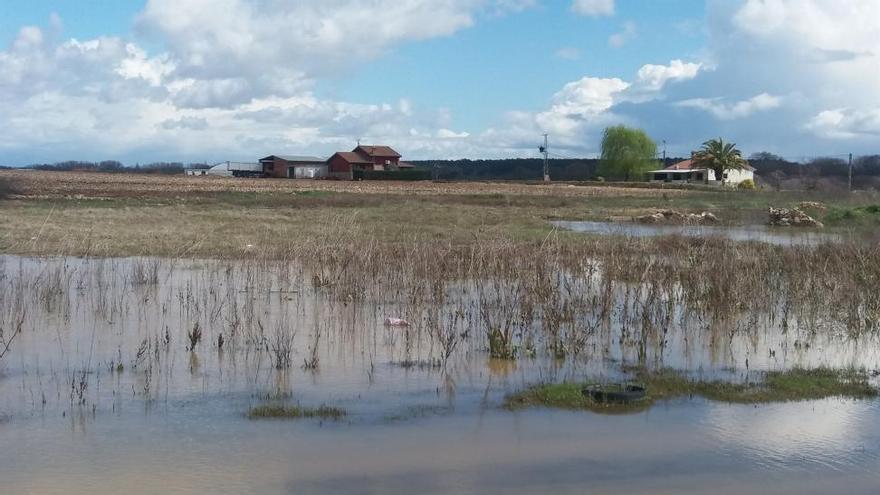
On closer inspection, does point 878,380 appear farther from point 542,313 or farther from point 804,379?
point 542,313

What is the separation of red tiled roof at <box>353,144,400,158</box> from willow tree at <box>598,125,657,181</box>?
2791 centimetres

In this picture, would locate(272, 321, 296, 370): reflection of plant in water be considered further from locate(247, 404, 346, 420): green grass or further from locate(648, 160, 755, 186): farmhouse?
locate(648, 160, 755, 186): farmhouse

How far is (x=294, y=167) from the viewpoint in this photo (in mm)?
114000

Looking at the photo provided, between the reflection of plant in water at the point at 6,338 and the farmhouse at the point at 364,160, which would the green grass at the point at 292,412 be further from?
the farmhouse at the point at 364,160

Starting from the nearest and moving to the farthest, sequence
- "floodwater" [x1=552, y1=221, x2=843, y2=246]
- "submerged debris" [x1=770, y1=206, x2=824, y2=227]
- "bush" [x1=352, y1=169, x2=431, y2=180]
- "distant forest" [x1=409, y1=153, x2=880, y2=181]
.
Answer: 1. "floodwater" [x1=552, y1=221, x2=843, y2=246]
2. "submerged debris" [x1=770, y1=206, x2=824, y2=227]
3. "bush" [x1=352, y1=169, x2=431, y2=180]
4. "distant forest" [x1=409, y1=153, x2=880, y2=181]

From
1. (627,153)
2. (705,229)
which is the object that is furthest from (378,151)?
(705,229)

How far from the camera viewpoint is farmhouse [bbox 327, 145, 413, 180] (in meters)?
113

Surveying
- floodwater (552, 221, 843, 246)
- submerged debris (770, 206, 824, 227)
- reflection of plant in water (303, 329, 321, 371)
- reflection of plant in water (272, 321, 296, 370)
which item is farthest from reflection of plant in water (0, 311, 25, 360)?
submerged debris (770, 206, 824, 227)

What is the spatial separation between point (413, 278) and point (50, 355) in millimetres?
6119

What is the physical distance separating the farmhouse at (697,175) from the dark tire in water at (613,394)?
302 feet

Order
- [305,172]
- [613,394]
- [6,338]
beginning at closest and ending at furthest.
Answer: [613,394], [6,338], [305,172]

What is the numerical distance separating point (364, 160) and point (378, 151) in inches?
138

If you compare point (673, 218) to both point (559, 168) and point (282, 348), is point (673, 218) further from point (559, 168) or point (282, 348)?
point (559, 168)

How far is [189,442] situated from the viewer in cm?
820
